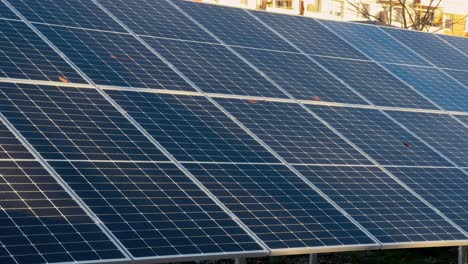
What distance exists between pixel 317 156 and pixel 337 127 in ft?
4.91

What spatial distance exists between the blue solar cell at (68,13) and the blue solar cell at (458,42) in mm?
10452

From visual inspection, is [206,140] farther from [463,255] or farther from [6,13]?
[463,255]

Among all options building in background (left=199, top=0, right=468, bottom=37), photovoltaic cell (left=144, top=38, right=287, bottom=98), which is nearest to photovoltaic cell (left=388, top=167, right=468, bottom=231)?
photovoltaic cell (left=144, top=38, right=287, bottom=98)

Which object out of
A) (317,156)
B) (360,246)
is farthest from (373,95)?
(360,246)

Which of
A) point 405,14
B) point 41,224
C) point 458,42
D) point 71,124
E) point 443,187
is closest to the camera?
point 41,224

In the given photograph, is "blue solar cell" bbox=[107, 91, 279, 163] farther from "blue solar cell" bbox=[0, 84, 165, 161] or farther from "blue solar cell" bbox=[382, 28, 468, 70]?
"blue solar cell" bbox=[382, 28, 468, 70]

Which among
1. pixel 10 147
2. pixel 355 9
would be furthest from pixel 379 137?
pixel 355 9

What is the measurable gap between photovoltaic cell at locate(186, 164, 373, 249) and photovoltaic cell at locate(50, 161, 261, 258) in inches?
13.8

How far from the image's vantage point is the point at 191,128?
16.9 meters

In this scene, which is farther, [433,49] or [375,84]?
[433,49]

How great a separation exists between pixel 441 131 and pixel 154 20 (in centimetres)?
558

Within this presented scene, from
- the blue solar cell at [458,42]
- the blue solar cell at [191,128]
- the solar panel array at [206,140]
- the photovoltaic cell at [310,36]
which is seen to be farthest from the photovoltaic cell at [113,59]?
the blue solar cell at [458,42]

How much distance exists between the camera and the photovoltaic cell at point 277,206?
590 inches

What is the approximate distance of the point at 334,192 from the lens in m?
16.7
